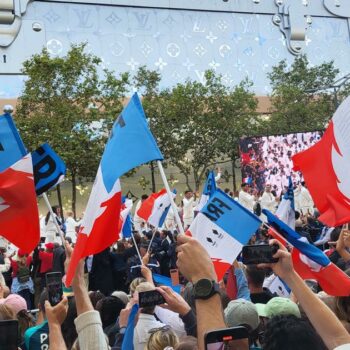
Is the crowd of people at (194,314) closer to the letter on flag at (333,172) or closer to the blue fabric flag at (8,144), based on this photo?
the letter on flag at (333,172)

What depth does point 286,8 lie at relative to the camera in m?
41.3

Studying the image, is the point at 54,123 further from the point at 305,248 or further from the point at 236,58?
the point at 305,248

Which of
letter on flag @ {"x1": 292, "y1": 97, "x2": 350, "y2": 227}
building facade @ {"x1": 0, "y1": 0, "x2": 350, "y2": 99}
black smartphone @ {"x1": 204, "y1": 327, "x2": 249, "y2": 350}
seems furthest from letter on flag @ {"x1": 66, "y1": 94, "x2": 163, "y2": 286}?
building facade @ {"x1": 0, "y1": 0, "x2": 350, "y2": 99}

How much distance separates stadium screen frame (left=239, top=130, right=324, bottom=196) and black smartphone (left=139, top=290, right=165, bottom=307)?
19.4 m

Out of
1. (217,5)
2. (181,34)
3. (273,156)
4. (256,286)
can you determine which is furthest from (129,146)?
(217,5)

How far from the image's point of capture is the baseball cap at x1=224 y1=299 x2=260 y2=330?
144 inches

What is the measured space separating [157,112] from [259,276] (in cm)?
2645

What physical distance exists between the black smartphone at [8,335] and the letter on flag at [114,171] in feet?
5.30

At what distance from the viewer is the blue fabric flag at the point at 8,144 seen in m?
4.79

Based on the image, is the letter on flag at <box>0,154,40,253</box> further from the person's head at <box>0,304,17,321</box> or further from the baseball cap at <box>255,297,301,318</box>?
the baseball cap at <box>255,297,301,318</box>

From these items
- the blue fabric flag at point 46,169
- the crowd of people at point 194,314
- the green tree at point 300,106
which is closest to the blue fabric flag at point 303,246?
the crowd of people at point 194,314

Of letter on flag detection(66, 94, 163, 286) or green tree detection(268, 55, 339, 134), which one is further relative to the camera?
green tree detection(268, 55, 339, 134)

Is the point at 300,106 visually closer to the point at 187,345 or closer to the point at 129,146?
the point at 129,146

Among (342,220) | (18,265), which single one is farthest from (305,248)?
(18,265)
